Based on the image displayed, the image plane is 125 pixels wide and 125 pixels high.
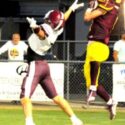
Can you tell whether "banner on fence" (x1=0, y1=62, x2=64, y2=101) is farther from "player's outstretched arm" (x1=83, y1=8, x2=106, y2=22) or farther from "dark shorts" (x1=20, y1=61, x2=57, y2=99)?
"player's outstretched arm" (x1=83, y1=8, x2=106, y2=22)

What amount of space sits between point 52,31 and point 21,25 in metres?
16.3

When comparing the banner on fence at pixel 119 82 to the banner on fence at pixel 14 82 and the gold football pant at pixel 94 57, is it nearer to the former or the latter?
the banner on fence at pixel 14 82

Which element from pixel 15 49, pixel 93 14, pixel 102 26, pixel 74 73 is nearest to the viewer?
pixel 93 14

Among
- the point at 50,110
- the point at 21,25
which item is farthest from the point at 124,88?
the point at 21,25

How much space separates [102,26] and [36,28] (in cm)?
107

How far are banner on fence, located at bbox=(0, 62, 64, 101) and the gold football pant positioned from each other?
7.65 metres

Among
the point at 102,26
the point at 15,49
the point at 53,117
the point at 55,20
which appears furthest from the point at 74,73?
the point at 102,26

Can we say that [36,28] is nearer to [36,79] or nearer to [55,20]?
[55,20]

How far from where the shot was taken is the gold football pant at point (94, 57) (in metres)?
10.2

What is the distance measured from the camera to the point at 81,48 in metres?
21.5

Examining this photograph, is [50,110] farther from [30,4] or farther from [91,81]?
[30,4]

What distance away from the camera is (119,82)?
1777 cm

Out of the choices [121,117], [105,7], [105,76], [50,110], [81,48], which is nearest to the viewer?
[105,7]

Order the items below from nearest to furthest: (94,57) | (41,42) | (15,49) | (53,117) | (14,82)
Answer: (94,57)
(41,42)
(53,117)
(15,49)
(14,82)
